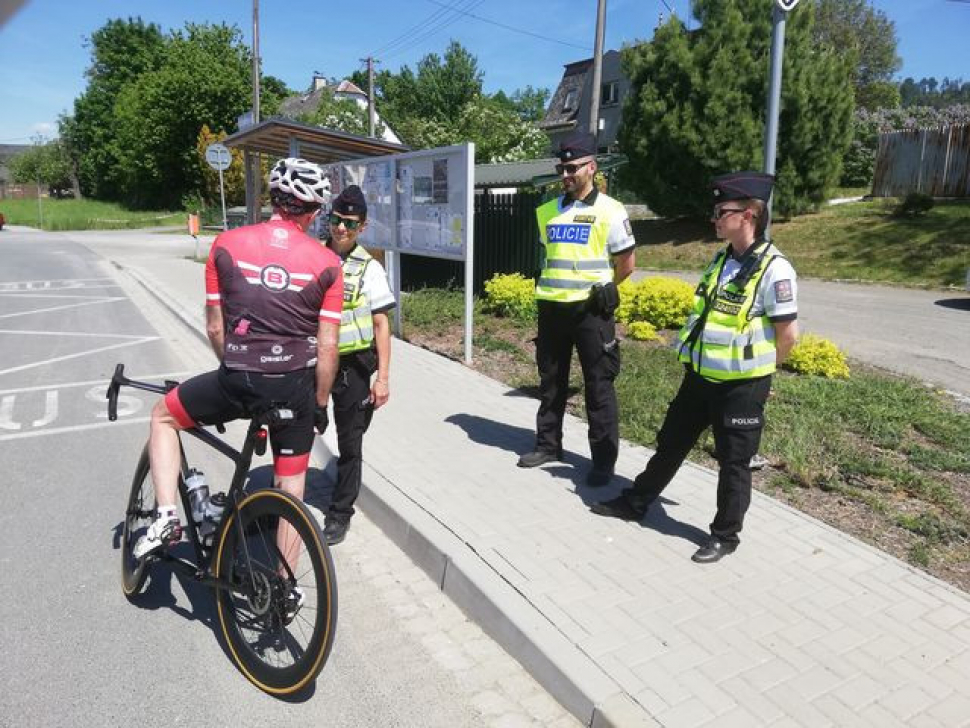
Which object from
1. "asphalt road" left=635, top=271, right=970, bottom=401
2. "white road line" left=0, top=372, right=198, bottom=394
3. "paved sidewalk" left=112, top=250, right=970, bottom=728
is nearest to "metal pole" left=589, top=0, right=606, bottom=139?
"asphalt road" left=635, top=271, right=970, bottom=401

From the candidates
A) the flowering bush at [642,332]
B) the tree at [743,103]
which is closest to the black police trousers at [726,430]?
the flowering bush at [642,332]

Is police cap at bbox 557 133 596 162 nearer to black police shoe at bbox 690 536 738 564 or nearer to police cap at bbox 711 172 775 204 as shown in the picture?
police cap at bbox 711 172 775 204

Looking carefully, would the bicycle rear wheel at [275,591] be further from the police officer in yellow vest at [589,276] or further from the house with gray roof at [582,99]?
the house with gray roof at [582,99]

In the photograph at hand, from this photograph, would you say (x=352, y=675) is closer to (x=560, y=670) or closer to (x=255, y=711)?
(x=255, y=711)

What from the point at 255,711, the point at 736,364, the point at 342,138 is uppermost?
the point at 342,138

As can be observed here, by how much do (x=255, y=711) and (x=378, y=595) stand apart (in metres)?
0.91

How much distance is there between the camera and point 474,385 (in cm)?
709

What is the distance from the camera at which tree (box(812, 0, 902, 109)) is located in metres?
49.6

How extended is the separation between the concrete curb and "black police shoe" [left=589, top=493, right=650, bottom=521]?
2.81 ft

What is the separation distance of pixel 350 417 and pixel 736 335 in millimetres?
2036

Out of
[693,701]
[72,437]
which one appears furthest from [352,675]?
[72,437]

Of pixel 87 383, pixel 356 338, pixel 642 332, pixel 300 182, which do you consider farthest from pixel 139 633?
pixel 642 332

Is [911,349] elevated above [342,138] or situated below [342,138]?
below

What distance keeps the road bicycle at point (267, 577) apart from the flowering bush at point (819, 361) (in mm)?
5672
